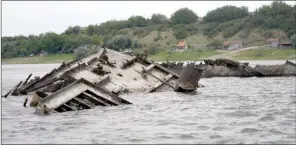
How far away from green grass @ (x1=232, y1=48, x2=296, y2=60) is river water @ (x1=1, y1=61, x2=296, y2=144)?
69935 millimetres

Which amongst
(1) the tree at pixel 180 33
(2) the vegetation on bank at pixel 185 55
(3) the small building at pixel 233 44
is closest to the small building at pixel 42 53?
(1) the tree at pixel 180 33

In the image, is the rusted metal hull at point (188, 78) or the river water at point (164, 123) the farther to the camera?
the rusted metal hull at point (188, 78)

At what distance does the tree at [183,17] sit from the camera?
6112 inches

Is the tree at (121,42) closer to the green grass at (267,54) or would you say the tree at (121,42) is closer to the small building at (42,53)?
the small building at (42,53)

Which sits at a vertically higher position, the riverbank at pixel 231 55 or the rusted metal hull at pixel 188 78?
the rusted metal hull at pixel 188 78

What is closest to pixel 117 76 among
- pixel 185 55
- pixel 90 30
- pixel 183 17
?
pixel 185 55

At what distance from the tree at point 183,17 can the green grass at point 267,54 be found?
5845 cm

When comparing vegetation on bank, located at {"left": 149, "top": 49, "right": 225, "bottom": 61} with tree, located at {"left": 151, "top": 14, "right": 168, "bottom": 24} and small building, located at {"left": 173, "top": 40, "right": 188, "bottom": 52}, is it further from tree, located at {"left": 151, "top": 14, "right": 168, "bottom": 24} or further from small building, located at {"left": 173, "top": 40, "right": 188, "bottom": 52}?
tree, located at {"left": 151, "top": 14, "right": 168, "bottom": 24}

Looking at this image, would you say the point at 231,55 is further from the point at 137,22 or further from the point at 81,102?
the point at 81,102

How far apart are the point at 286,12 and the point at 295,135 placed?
→ 128855 mm

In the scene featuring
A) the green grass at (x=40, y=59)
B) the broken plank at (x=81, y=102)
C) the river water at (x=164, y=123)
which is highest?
the broken plank at (x=81, y=102)

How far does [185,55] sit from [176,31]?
39.3 metres

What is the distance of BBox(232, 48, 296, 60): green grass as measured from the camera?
90506 millimetres

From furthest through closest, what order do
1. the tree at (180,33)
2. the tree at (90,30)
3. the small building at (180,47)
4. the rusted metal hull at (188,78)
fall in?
1. the tree at (90,30)
2. the tree at (180,33)
3. the small building at (180,47)
4. the rusted metal hull at (188,78)
